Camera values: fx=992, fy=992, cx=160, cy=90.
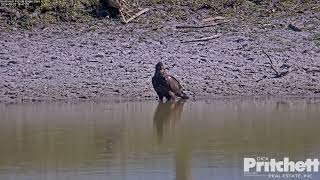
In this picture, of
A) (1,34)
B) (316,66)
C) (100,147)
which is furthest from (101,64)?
(100,147)

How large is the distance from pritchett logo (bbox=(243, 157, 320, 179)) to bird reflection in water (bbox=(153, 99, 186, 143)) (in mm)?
1415

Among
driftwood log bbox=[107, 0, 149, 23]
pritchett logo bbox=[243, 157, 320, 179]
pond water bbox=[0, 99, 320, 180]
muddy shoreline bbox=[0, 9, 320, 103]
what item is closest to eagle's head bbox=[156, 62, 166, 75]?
pond water bbox=[0, 99, 320, 180]

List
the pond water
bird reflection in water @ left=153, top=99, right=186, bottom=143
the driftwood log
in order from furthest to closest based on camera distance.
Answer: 1. the driftwood log
2. bird reflection in water @ left=153, top=99, right=186, bottom=143
3. the pond water

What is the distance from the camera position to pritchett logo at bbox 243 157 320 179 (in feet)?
26.3

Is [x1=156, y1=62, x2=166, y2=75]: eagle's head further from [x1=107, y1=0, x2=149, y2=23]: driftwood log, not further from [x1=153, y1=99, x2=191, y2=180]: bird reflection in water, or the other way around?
[x1=107, y1=0, x2=149, y2=23]: driftwood log

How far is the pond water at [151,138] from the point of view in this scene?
8219mm

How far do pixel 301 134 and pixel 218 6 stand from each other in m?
6.16

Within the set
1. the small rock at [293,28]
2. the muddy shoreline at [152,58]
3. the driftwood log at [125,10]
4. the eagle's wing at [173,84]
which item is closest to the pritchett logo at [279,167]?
the eagle's wing at [173,84]

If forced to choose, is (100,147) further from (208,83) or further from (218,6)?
(218,6)

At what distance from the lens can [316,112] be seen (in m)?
11.4

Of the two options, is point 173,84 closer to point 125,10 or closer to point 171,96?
point 171,96

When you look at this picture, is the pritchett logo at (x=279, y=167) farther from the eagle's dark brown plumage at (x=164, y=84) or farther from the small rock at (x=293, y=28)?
the small rock at (x=293, y=28)

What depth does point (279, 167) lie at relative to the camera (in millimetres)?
8328

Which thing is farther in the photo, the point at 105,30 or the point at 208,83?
the point at 105,30
